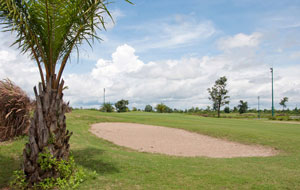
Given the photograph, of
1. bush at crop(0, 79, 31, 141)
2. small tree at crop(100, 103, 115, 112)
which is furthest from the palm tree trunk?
small tree at crop(100, 103, 115, 112)

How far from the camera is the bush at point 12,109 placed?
427 inches

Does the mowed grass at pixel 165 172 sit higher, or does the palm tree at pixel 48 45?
the palm tree at pixel 48 45

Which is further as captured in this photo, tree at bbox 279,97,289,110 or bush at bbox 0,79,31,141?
tree at bbox 279,97,289,110

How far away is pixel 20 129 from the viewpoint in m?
11.5

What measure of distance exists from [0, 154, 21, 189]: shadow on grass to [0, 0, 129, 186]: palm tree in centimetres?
137

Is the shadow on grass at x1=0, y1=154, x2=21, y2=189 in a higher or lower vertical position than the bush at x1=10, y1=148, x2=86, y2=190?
lower

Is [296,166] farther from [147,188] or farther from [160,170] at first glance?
[147,188]

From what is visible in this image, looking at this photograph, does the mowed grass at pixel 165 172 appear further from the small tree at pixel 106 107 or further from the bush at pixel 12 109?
the small tree at pixel 106 107

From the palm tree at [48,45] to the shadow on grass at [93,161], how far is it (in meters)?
1.71

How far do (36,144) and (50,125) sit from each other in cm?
57

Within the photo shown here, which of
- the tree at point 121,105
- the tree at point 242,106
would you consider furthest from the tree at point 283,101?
the tree at point 121,105

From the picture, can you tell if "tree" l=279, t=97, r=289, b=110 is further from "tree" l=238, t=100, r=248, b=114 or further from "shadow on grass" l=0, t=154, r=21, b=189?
"shadow on grass" l=0, t=154, r=21, b=189

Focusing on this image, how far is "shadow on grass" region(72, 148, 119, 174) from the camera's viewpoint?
7785 millimetres

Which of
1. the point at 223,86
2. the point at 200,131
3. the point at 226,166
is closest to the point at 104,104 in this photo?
the point at 223,86
